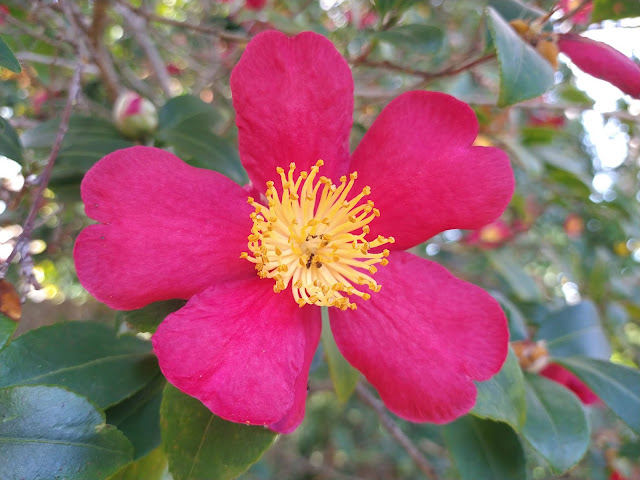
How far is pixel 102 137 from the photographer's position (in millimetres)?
1056

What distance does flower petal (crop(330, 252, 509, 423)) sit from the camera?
0.70 metres

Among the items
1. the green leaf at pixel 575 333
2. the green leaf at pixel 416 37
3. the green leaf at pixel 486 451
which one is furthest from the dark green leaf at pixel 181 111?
the green leaf at pixel 575 333

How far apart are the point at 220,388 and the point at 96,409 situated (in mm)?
155

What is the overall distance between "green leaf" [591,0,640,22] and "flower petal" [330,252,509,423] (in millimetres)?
616

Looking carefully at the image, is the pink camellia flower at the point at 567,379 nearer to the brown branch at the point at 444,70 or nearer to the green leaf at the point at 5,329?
the brown branch at the point at 444,70

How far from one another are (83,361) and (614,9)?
1.11 m

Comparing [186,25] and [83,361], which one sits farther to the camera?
[186,25]

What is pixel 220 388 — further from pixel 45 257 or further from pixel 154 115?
pixel 45 257

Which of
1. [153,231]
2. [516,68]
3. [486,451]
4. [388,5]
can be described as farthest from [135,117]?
[486,451]

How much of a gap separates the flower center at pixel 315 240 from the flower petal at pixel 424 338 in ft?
0.13

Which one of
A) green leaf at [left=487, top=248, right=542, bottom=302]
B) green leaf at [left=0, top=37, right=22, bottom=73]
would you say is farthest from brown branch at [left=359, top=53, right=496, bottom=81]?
green leaf at [left=487, top=248, right=542, bottom=302]

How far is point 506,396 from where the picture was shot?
31.5 inches

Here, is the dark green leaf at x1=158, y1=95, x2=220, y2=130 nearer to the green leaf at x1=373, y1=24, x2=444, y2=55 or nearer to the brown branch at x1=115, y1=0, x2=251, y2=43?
the brown branch at x1=115, y1=0, x2=251, y2=43

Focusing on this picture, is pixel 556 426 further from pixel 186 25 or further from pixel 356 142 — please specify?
pixel 186 25
